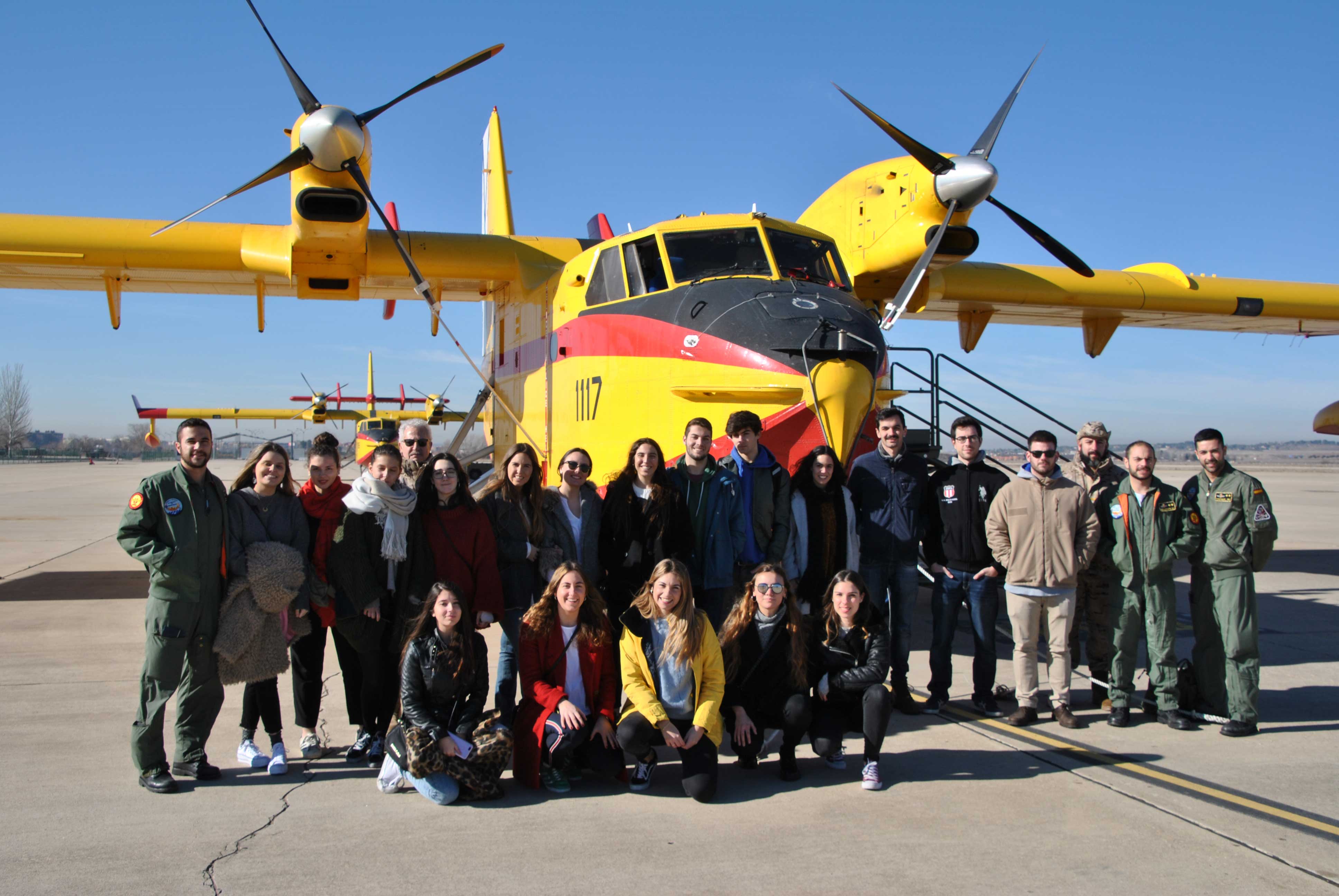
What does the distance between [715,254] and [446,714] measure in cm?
440

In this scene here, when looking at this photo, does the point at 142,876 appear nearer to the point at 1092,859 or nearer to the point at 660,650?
the point at 660,650

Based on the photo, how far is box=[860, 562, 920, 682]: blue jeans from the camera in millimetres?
5801

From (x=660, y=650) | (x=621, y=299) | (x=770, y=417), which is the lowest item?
(x=660, y=650)

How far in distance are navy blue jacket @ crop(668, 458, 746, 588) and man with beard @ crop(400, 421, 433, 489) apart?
1544 millimetres

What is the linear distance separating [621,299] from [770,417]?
213 cm

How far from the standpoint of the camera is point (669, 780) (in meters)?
4.45

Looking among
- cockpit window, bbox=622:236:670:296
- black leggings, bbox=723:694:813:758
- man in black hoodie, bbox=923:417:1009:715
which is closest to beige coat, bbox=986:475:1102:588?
man in black hoodie, bbox=923:417:1009:715

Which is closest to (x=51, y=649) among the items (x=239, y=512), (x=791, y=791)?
(x=239, y=512)

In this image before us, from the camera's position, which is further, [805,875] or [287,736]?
[287,736]

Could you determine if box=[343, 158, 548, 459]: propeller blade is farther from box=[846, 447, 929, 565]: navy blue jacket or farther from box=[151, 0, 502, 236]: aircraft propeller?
box=[846, 447, 929, 565]: navy blue jacket

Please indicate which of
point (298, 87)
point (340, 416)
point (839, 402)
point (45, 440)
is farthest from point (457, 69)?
point (45, 440)

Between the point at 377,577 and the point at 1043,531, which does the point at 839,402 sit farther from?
the point at 377,577

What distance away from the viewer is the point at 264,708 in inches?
182

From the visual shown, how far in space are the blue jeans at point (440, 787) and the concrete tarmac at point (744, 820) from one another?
0.17 ft
